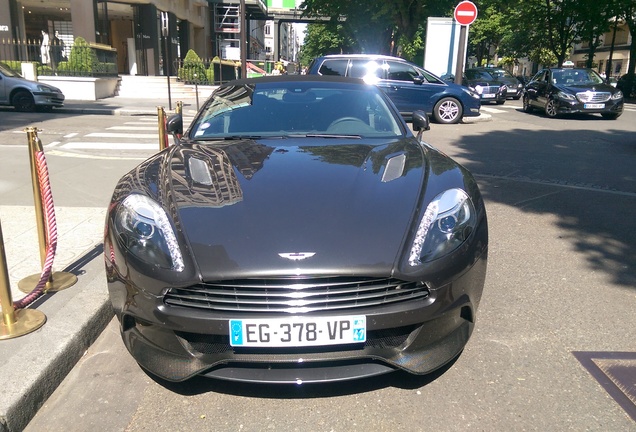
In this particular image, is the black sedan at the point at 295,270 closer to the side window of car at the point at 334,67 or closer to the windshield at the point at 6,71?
the side window of car at the point at 334,67

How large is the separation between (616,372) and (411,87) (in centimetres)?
1217

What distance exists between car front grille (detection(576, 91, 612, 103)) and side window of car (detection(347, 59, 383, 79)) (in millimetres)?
5733

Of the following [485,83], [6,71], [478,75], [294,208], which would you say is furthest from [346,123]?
[478,75]

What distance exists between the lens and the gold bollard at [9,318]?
2.89 meters

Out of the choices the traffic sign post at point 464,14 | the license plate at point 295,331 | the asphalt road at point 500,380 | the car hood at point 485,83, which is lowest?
the asphalt road at point 500,380

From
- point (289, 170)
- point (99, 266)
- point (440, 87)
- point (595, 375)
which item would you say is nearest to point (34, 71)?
point (440, 87)

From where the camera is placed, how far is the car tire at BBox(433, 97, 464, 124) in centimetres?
1417

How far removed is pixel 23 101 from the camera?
1608 cm

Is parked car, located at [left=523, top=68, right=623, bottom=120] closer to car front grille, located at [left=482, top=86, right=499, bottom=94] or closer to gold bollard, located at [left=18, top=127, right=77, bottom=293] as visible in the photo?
car front grille, located at [left=482, top=86, right=499, bottom=94]

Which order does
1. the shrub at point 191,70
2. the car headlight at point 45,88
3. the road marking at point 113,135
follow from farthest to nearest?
the shrub at point 191,70, the car headlight at point 45,88, the road marking at point 113,135


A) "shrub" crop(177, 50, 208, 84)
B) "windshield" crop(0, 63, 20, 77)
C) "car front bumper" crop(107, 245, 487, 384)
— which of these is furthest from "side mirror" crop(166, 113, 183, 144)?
"shrub" crop(177, 50, 208, 84)

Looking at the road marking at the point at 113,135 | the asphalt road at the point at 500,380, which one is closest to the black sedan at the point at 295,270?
the asphalt road at the point at 500,380

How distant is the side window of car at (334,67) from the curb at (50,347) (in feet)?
37.8

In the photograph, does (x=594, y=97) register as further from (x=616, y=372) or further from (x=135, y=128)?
(x=616, y=372)
